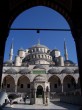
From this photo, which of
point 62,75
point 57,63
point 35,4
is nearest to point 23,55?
point 57,63

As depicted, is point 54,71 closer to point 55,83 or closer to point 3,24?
point 55,83

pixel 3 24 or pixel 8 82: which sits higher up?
pixel 3 24

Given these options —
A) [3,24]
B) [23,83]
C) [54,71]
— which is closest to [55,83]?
[54,71]

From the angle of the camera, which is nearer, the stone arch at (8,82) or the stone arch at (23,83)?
the stone arch at (8,82)

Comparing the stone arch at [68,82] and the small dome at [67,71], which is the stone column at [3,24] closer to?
the small dome at [67,71]

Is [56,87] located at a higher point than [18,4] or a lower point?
lower

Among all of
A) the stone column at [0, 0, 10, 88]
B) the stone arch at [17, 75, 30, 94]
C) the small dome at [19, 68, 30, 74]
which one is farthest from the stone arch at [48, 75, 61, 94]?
the stone column at [0, 0, 10, 88]

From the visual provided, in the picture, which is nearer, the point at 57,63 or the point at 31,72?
the point at 31,72

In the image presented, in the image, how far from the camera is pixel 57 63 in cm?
4941

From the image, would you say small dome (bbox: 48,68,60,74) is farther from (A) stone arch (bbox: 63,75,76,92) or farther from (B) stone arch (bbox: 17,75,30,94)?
(B) stone arch (bbox: 17,75,30,94)

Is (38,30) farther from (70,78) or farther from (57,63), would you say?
(57,63)

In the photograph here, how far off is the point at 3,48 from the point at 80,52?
2793mm

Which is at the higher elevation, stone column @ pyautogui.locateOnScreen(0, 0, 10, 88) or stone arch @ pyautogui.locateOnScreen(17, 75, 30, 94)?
stone column @ pyautogui.locateOnScreen(0, 0, 10, 88)

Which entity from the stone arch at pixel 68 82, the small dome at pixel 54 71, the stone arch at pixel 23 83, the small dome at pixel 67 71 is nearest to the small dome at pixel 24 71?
the stone arch at pixel 23 83
